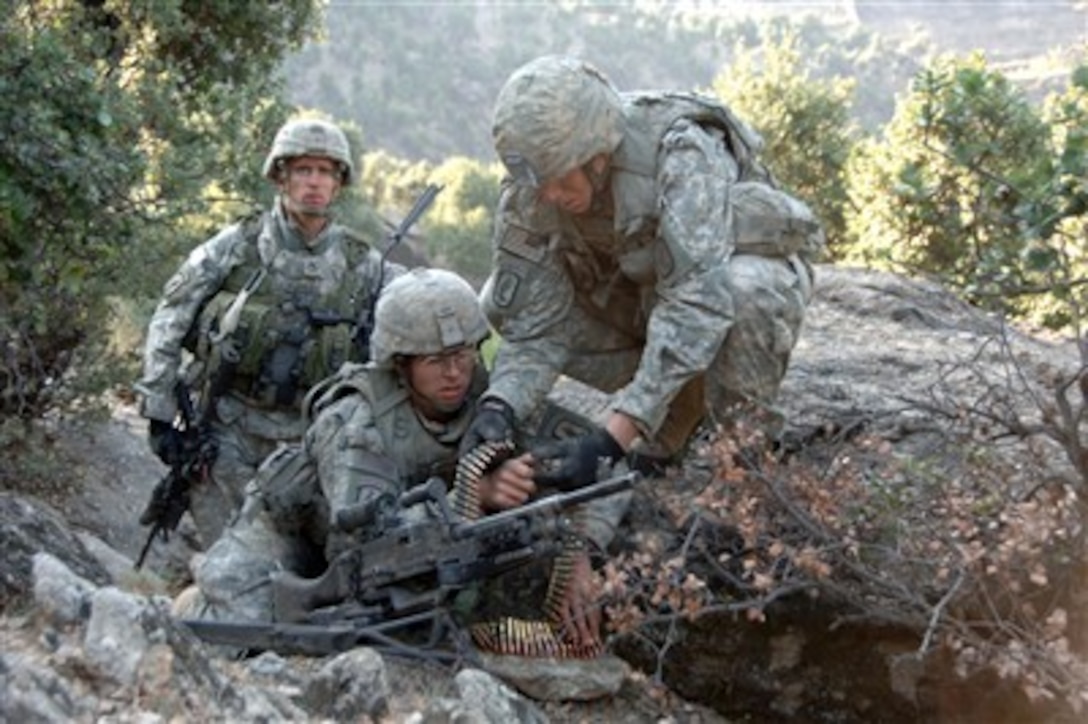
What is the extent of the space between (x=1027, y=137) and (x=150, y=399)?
9729 millimetres

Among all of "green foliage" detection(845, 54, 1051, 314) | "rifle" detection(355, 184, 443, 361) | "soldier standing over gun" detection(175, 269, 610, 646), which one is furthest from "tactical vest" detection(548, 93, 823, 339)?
"green foliage" detection(845, 54, 1051, 314)

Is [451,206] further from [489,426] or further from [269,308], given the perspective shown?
[489,426]

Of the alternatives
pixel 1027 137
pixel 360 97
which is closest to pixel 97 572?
pixel 1027 137

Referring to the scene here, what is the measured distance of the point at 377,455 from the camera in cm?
475

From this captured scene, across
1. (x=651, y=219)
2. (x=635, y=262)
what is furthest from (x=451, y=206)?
(x=651, y=219)

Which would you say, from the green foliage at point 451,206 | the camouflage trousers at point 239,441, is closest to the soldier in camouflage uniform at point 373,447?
the camouflage trousers at point 239,441

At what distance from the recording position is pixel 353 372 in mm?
5059

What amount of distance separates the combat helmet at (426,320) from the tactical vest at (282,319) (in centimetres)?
152

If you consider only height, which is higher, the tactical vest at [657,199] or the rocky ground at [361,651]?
the tactical vest at [657,199]

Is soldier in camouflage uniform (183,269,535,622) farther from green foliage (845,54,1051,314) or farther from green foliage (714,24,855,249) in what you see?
green foliage (714,24,855,249)

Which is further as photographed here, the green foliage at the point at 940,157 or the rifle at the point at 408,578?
the green foliage at the point at 940,157

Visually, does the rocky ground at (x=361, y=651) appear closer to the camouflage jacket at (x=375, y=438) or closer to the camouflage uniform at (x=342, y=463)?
the camouflage uniform at (x=342, y=463)

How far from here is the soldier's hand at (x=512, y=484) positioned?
15.0ft

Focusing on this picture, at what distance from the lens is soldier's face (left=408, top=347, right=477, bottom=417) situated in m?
4.83
